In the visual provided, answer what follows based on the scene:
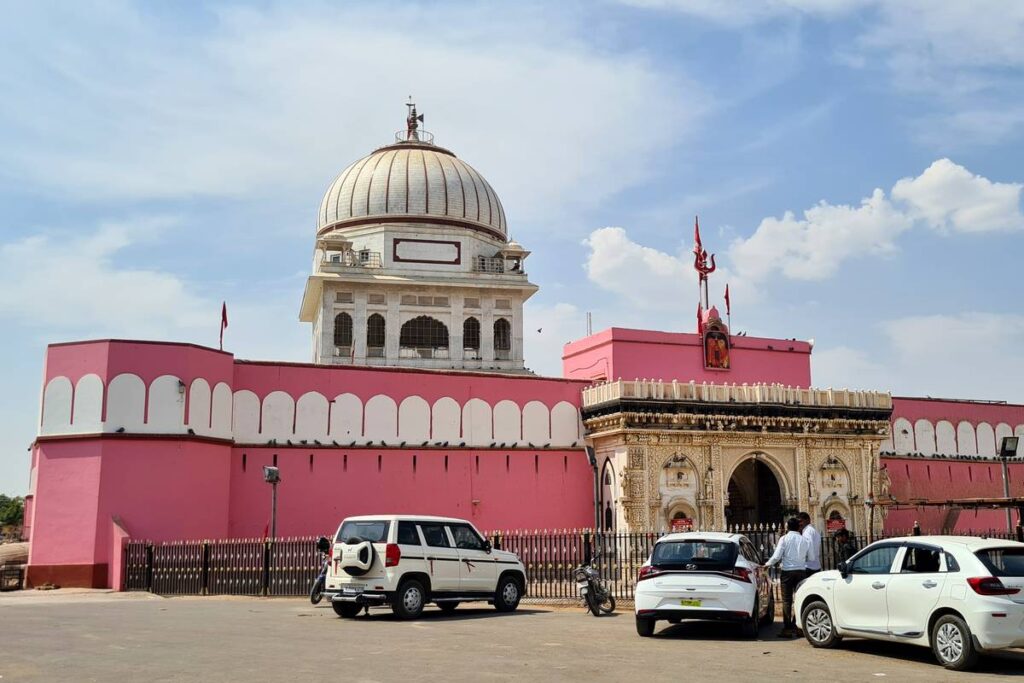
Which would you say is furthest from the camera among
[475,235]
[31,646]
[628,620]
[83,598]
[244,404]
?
[475,235]

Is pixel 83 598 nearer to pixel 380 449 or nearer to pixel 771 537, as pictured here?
pixel 380 449

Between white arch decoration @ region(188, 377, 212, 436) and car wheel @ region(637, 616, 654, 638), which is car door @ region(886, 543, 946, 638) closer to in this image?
car wheel @ region(637, 616, 654, 638)

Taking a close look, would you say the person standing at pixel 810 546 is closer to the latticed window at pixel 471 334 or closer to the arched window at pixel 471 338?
→ the arched window at pixel 471 338

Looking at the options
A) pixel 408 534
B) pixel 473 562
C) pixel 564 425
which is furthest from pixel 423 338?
pixel 408 534

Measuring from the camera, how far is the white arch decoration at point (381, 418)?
30.2 metres

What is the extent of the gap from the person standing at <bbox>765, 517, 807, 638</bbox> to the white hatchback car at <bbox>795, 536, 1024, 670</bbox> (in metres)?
1.15

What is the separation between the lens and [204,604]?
67.2ft

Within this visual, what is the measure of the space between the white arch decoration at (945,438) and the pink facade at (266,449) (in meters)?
15.2

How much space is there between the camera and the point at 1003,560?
442 inches

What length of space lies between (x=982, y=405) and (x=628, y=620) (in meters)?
28.6

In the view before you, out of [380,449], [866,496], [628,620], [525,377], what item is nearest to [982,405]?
[866,496]

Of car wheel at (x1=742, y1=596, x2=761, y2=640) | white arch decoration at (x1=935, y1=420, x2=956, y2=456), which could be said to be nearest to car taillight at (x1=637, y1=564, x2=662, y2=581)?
car wheel at (x1=742, y1=596, x2=761, y2=640)

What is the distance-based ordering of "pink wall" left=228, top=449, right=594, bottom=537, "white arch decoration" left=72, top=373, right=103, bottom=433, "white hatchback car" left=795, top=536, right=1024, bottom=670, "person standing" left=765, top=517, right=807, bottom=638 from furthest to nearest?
"pink wall" left=228, top=449, right=594, bottom=537 → "white arch decoration" left=72, top=373, right=103, bottom=433 → "person standing" left=765, top=517, right=807, bottom=638 → "white hatchback car" left=795, top=536, right=1024, bottom=670

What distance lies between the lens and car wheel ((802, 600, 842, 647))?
12.7 meters
